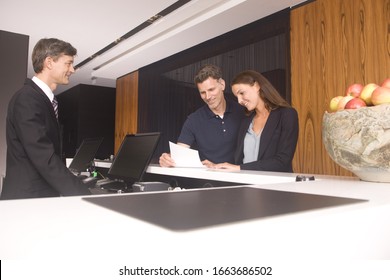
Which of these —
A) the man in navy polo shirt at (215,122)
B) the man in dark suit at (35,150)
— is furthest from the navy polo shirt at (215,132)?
the man in dark suit at (35,150)

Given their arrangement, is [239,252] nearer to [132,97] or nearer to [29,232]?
[29,232]

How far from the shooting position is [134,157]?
211 cm

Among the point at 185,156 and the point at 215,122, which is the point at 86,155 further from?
the point at 185,156

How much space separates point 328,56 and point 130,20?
8.33 feet

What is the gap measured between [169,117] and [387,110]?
540cm

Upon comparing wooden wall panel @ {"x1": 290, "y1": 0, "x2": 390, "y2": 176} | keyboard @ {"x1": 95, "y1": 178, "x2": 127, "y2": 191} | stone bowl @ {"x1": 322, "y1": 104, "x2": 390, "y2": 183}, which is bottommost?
keyboard @ {"x1": 95, "y1": 178, "x2": 127, "y2": 191}

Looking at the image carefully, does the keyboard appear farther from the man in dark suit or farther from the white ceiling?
the white ceiling

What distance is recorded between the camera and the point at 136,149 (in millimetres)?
2131

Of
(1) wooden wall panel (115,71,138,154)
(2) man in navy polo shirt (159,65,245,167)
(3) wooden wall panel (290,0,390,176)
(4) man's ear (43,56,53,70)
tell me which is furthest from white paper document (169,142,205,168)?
(1) wooden wall panel (115,71,138,154)

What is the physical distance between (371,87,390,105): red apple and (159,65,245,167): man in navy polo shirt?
1529mm

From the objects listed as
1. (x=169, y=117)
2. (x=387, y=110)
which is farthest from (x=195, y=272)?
(x=169, y=117)

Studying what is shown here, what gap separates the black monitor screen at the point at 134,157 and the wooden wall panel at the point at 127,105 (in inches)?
190

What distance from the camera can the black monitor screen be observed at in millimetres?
1960

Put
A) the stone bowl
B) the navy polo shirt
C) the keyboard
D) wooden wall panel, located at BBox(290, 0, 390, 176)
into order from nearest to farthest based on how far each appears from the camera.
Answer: the stone bowl → the keyboard → the navy polo shirt → wooden wall panel, located at BBox(290, 0, 390, 176)
